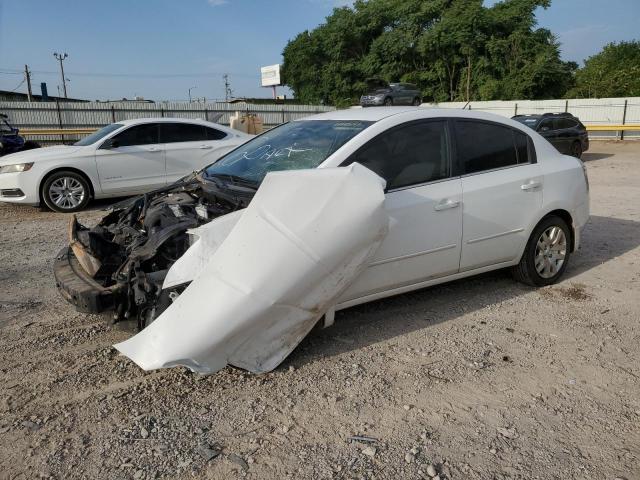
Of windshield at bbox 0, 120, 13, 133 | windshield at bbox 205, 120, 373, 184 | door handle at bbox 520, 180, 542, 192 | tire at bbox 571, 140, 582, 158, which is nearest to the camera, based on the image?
windshield at bbox 205, 120, 373, 184

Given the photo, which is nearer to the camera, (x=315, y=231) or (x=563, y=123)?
(x=315, y=231)

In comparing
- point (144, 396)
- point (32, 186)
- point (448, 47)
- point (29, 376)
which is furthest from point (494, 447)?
point (448, 47)

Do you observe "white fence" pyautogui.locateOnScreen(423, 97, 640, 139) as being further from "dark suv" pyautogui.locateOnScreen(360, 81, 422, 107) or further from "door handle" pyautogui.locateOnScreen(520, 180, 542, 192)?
"door handle" pyautogui.locateOnScreen(520, 180, 542, 192)

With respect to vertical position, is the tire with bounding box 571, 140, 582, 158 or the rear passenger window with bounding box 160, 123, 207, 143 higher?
the rear passenger window with bounding box 160, 123, 207, 143

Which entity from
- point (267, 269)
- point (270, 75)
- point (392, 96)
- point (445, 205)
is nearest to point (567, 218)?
point (445, 205)

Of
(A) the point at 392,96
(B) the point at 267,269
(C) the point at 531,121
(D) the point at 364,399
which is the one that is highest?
(A) the point at 392,96

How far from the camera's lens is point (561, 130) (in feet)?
55.5

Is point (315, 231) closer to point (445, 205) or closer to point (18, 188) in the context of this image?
point (445, 205)

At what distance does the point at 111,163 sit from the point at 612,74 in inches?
1746

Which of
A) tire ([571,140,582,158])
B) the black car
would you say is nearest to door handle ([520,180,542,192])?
the black car

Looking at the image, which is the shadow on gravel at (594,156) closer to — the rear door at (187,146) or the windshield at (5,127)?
the rear door at (187,146)

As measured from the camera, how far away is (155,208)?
13.0ft

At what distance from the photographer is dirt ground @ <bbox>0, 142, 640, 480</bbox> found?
251 cm

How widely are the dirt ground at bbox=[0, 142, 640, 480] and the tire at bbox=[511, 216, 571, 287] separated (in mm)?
258
